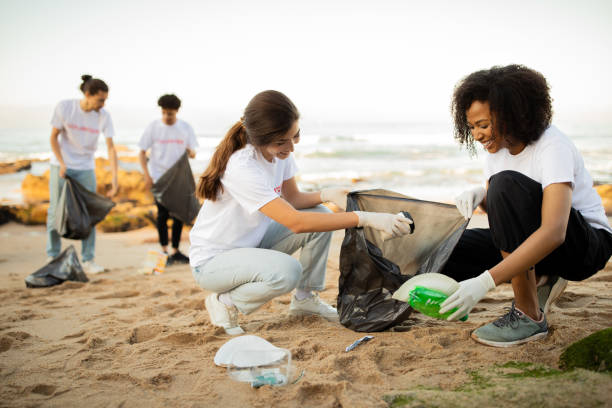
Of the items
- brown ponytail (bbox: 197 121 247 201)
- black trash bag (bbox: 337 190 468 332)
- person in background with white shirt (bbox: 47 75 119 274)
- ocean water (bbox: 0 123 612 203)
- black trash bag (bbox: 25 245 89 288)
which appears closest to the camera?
black trash bag (bbox: 337 190 468 332)

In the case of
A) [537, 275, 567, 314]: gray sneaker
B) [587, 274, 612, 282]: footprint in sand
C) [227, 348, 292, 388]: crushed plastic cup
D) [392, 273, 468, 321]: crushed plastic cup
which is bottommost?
[227, 348, 292, 388]: crushed plastic cup

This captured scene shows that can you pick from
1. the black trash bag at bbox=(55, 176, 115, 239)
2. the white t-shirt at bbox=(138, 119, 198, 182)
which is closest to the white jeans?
the black trash bag at bbox=(55, 176, 115, 239)

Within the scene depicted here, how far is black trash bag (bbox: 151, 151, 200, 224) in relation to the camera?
4449mm

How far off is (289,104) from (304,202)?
64 centimetres

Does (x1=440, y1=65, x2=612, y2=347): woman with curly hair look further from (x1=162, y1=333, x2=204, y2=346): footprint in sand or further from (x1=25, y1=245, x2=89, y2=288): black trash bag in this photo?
(x1=25, y1=245, x2=89, y2=288): black trash bag

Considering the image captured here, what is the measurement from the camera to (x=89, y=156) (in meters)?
4.21

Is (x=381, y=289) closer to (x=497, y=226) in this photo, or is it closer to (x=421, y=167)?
(x=497, y=226)

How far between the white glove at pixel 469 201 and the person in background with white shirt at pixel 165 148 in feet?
10.1

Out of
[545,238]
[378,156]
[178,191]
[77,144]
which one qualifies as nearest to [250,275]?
[545,238]

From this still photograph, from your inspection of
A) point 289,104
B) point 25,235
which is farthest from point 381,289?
point 25,235

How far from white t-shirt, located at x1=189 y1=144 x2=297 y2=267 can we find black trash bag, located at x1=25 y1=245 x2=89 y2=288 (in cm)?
168

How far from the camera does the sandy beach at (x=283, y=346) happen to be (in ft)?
5.03

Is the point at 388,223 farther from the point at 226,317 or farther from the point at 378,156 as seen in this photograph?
the point at 378,156

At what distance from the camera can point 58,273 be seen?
3572 millimetres
